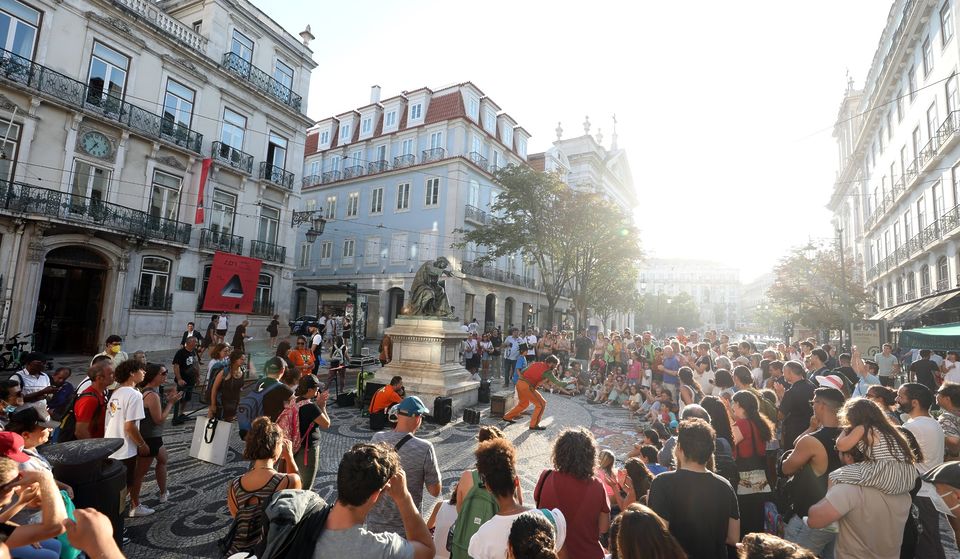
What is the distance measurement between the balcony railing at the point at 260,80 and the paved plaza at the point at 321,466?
17750 mm

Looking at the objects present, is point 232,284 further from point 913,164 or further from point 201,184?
point 913,164

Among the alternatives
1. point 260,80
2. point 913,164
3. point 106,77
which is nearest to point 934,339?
point 913,164

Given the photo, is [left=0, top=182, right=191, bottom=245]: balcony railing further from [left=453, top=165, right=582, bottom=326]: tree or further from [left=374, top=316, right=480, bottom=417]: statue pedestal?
[left=453, top=165, right=582, bottom=326]: tree

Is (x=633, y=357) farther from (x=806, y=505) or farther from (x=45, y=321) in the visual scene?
(x=45, y=321)

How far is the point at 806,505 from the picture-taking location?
3242 mm

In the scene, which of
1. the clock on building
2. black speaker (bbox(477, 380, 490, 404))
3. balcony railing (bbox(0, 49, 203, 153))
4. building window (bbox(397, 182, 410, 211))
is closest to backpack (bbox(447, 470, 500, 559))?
black speaker (bbox(477, 380, 490, 404))

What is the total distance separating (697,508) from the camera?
253cm

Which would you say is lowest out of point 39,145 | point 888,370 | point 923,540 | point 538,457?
point 538,457

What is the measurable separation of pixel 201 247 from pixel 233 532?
775 inches

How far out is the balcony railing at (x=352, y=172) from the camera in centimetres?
3196

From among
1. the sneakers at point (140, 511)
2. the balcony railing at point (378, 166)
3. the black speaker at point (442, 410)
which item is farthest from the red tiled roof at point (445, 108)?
the sneakers at point (140, 511)

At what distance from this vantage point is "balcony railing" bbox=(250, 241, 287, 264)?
21000 mm

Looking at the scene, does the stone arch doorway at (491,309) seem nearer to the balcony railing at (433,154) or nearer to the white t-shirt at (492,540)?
the balcony railing at (433,154)

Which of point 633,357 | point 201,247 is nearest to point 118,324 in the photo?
point 201,247
